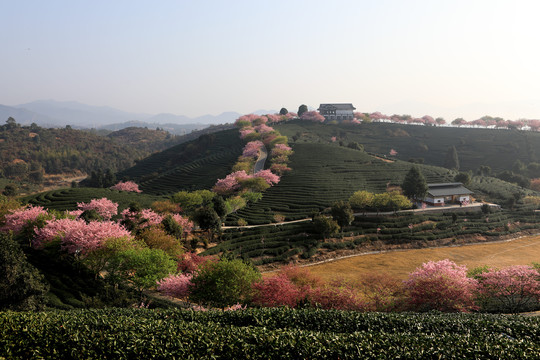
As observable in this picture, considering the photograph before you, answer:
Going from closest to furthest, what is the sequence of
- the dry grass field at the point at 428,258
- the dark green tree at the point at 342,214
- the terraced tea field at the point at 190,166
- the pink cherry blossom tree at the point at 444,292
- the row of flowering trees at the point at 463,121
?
1. the pink cherry blossom tree at the point at 444,292
2. the dry grass field at the point at 428,258
3. the dark green tree at the point at 342,214
4. the terraced tea field at the point at 190,166
5. the row of flowering trees at the point at 463,121

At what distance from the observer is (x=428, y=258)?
41750mm

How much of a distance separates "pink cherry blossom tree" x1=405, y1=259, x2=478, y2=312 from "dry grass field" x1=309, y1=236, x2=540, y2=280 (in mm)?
9491

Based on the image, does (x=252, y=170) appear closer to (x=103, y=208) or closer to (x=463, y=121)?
(x=103, y=208)

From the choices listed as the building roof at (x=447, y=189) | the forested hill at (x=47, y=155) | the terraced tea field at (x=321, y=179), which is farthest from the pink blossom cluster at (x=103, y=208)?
the forested hill at (x=47, y=155)

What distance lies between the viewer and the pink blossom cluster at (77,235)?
2759 cm

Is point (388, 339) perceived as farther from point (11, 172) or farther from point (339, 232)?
point (11, 172)

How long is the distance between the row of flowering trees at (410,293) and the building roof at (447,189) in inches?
1538

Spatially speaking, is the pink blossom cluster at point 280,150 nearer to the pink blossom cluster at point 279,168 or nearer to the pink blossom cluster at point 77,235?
the pink blossom cluster at point 279,168

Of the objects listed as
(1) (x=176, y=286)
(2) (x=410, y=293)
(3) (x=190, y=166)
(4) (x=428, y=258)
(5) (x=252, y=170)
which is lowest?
(4) (x=428, y=258)

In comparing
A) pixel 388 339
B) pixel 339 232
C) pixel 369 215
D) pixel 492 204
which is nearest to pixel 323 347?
pixel 388 339

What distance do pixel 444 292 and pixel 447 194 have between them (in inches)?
1738

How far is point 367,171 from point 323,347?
71947 mm

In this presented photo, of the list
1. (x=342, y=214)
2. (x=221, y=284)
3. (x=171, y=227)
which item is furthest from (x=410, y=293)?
(x=171, y=227)

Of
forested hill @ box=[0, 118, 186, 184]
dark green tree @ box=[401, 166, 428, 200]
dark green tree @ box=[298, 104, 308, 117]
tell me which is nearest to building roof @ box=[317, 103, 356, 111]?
dark green tree @ box=[298, 104, 308, 117]
